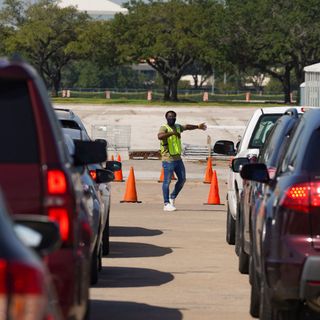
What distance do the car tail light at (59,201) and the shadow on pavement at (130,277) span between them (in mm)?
5537

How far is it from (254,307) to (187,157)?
97.3 ft

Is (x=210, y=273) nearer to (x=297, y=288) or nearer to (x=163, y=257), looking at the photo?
(x=163, y=257)

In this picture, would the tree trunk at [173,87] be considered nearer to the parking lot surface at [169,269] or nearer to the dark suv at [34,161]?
the parking lot surface at [169,269]

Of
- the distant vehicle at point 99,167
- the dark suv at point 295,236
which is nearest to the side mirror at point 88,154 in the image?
the dark suv at point 295,236

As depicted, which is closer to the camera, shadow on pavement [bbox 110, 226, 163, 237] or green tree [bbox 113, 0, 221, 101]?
shadow on pavement [bbox 110, 226, 163, 237]

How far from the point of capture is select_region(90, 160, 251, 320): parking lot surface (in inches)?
464

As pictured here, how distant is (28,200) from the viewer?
747 centimetres

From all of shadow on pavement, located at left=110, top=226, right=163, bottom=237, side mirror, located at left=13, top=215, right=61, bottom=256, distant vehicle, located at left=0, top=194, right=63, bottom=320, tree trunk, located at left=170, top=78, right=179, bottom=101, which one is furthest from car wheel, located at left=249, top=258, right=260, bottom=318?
tree trunk, located at left=170, top=78, right=179, bottom=101

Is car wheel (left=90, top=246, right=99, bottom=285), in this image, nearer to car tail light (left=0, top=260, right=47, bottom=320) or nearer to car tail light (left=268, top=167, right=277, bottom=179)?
Result: car tail light (left=268, top=167, right=277, bottom=179)

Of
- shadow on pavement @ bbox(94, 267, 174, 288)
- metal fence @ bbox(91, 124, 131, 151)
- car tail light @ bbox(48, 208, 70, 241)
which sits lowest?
metal fence @ bbox(91, 124, 131, 151)

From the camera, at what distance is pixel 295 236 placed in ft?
30.3

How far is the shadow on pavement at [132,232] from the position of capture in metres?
19.3

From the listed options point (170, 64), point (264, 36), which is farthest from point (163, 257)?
point (170, 64)

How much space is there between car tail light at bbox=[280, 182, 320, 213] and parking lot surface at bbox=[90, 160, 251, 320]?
2218mm
